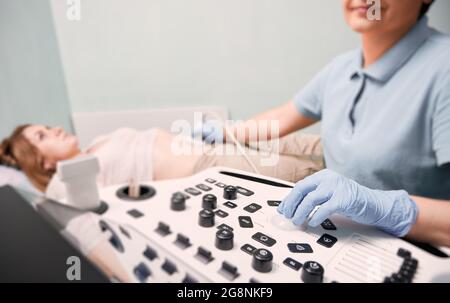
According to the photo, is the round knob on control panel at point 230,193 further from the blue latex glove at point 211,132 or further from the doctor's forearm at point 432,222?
the doctor's forearm at point 432,222

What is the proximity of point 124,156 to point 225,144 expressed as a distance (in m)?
0.23

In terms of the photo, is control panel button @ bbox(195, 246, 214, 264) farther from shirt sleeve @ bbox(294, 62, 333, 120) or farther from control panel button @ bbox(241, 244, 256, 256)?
shirt sleeve @ bbox(294, 62, 333, 120)

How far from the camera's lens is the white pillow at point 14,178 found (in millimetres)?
578

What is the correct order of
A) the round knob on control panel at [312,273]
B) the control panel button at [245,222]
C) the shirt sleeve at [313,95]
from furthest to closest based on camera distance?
the shirt sleeve at [313,95] → the control panel button at [245,222] → the round knob on control panel at [312,273]

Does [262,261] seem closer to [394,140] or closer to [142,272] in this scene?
[142,272]

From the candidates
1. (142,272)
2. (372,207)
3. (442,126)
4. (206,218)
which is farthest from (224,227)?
(442,126)

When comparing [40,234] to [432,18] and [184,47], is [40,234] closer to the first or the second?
[184,47]

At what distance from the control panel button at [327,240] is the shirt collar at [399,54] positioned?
0.92 ft

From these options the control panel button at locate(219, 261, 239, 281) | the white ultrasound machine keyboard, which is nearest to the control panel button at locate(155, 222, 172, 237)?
the white ultrasound machine keyboard

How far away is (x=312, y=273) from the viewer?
1.17 feet

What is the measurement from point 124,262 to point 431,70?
1.81ft

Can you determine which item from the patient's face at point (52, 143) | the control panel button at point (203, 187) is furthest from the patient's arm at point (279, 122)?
the patient's face at point (52, 143)

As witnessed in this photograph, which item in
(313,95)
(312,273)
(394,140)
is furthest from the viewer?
(313,95)

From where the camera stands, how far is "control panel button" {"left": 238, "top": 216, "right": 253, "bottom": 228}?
0.46 metres
